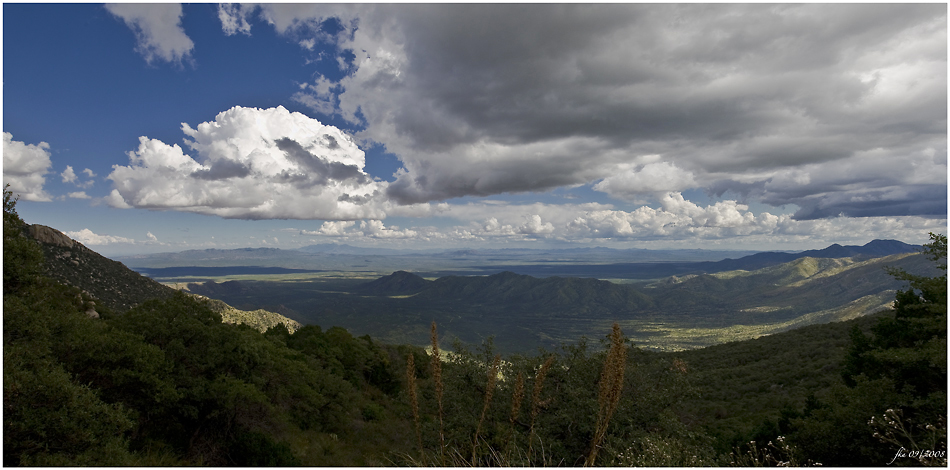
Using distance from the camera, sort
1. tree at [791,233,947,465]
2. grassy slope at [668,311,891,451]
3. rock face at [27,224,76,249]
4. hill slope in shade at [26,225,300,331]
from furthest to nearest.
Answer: rock face at [27,224,76,249], hill slope in shade at [26,225,300,331], grassy slope at [668,311,891,451], tree at [791,233,947,465]

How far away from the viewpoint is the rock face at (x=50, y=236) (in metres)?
108

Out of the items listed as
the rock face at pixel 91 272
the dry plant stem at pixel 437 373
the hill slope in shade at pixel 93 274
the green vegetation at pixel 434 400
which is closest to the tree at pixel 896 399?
the green vegetation at pixel 434 400

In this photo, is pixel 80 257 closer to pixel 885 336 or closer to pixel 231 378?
pixel 231 378

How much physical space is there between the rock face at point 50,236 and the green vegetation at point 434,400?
12929 cm

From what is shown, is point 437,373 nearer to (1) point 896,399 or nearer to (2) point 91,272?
(1) point 896,399

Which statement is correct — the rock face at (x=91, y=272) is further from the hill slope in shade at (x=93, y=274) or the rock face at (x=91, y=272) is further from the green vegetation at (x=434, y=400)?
the green vegetation at (x=434, y=400)

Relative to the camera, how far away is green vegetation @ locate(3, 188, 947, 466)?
11.3m

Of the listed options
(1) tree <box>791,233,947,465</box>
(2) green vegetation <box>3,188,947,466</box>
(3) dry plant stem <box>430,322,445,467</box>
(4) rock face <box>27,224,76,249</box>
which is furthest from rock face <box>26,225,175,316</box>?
(1) tree <box>791,233,947,465</box>

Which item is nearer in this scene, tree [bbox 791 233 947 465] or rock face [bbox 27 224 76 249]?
tree [bbox 791 233 947 465]

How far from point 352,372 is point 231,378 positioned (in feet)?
108

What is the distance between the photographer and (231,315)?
395 feet

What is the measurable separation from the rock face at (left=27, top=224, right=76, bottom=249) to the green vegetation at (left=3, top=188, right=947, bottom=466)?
129 m

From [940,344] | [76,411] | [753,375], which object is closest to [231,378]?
[76,411]

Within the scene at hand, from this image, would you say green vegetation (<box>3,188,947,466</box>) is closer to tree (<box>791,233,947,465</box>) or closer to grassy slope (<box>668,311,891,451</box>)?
tree (<box>791,233,947,465</box>)
